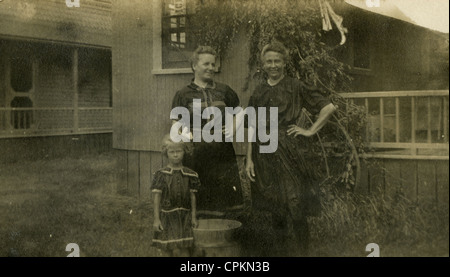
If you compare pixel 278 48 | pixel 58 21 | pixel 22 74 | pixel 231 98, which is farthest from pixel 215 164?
pixel 22 74

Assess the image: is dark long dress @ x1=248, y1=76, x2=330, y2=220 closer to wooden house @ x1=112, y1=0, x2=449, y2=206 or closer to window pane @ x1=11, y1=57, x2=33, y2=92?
wooden house @ x1=112, y1=0, x2=449, y2=206

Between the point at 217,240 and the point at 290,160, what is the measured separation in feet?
3.59

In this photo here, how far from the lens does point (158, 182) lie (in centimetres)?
473

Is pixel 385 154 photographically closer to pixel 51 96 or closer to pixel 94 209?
pixel 94 209

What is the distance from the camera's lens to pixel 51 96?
220 inches

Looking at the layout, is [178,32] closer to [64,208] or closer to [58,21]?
[58,21]

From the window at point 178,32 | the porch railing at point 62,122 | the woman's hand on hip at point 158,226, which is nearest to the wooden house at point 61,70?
A: the porch railing at point 62,122

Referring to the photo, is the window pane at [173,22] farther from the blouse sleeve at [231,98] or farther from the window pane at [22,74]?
the window pane at [22,74]

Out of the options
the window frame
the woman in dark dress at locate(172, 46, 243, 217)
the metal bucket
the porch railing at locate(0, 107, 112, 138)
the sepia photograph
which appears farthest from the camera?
the porch railing at locate(0, 107, 112, 138)

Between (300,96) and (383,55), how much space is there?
899 mm

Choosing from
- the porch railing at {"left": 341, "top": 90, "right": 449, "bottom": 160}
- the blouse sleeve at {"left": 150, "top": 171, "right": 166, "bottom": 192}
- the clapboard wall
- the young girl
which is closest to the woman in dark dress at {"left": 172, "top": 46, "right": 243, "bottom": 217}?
the young girl

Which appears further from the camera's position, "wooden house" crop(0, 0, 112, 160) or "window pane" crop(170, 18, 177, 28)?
"wooden house" crop(0, 0, 112, 160)

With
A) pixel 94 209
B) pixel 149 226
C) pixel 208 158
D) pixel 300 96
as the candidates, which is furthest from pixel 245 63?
pixel 94 209

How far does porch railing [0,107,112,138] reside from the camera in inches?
213
